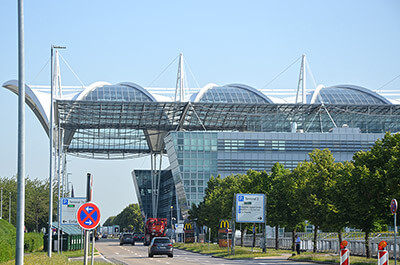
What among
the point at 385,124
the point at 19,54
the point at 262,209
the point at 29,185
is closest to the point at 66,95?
the point at 29,185

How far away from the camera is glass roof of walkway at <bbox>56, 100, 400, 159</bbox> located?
337 ft

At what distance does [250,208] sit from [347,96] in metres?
67.8

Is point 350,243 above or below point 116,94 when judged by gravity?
below

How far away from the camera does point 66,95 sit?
10719 centimetres

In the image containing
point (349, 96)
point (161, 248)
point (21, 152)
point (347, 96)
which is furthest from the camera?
point (347, 96)

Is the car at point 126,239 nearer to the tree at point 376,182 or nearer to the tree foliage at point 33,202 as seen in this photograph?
the tree foliage at point 33,202

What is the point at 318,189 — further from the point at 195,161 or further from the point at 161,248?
the point at 195,161

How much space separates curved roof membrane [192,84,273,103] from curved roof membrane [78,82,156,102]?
789cm

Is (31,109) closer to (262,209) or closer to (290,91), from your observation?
(290,91)

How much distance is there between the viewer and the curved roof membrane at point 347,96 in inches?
4513

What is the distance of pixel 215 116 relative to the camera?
359ft

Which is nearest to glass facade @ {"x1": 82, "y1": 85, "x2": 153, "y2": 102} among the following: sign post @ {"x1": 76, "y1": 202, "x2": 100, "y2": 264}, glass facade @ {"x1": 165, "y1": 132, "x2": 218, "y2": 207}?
glass facade @ {"x1": 165, "y1": 132, "x2": 218, "y2": 207}

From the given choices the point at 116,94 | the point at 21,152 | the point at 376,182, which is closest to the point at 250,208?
the point at 376,182

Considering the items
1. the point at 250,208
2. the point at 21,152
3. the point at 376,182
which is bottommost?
the point at 250,208
